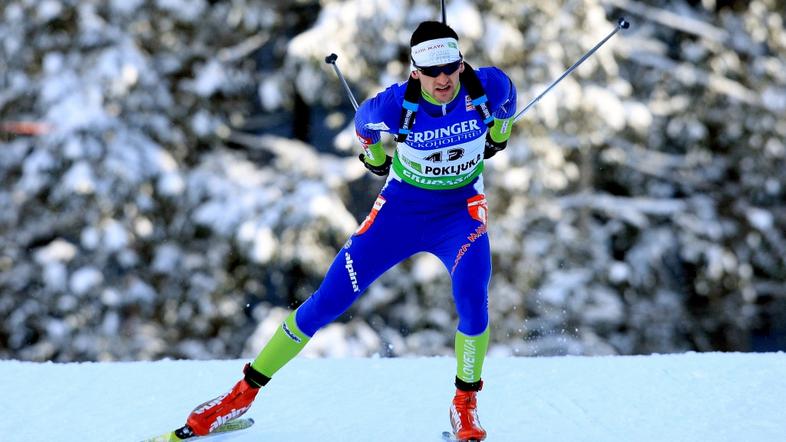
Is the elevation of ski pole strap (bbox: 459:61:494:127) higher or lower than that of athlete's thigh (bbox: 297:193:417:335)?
higher

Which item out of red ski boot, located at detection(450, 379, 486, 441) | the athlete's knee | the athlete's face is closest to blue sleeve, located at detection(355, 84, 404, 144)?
the athlete's face

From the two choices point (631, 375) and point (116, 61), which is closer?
point (631, 375)

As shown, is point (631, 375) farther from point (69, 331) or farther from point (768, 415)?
point (69, 331)

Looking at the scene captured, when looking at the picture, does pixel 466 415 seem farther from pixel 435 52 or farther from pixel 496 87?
pixel 435 52

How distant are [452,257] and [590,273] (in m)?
8.95

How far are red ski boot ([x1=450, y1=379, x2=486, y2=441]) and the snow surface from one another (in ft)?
1.14

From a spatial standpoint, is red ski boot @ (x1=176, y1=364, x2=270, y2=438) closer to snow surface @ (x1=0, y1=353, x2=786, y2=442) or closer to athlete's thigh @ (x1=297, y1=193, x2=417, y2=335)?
snow surface @ (x1=0, y1=353, x2=786, y2=442)

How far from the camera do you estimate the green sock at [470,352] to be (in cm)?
404

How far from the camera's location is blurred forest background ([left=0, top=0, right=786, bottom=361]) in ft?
39.0

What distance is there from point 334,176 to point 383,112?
26.0 ft

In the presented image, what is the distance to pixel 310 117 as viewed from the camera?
1470 cm

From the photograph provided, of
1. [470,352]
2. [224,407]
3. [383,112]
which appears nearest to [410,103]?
[383,112]

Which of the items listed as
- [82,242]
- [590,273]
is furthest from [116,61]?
[590,273]

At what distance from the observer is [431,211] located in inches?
165
